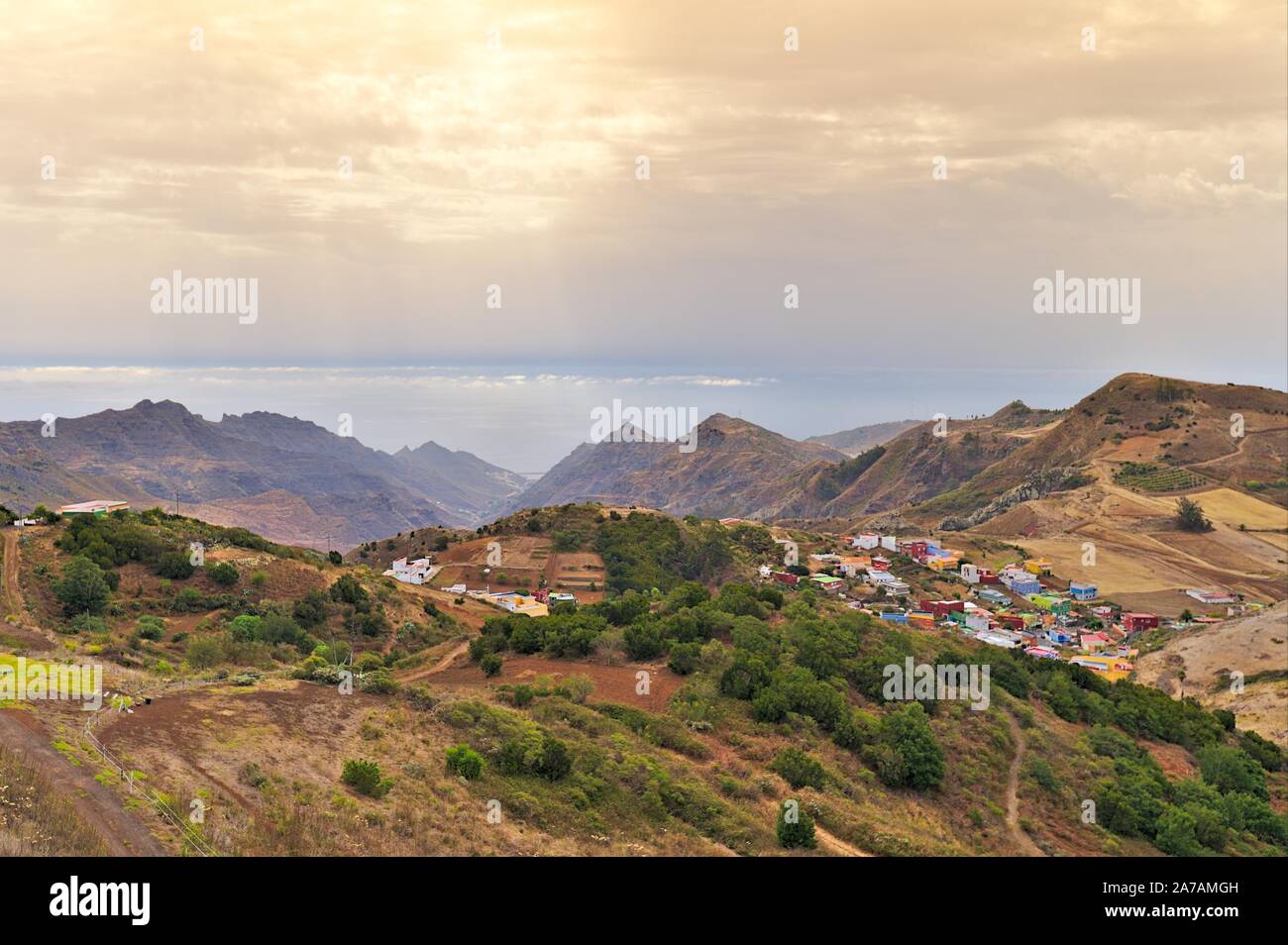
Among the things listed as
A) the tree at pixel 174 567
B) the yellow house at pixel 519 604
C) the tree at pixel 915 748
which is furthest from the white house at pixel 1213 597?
the tree at pixel 174 567

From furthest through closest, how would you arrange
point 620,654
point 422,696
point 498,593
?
point 498,593 < point 620,654 < point 422,696

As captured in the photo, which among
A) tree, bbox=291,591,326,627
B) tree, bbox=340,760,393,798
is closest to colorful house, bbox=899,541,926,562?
tree, bbox=291,591,326,627

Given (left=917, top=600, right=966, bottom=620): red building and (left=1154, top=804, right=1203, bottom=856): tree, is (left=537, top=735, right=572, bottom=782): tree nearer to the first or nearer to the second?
(left=1154, top=804, right=1203, bottom=856): tree

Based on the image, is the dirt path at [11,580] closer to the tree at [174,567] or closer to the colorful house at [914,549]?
the tree at [174,567]

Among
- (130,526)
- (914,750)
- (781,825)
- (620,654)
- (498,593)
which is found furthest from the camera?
(498,593)

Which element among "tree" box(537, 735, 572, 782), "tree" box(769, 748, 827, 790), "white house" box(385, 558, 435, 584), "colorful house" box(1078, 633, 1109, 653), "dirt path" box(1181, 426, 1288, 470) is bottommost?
"colorful house" box(1078, 633, 1109, 653)

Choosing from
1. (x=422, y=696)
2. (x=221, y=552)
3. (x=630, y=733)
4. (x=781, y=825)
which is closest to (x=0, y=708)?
(x=422, y=696)
